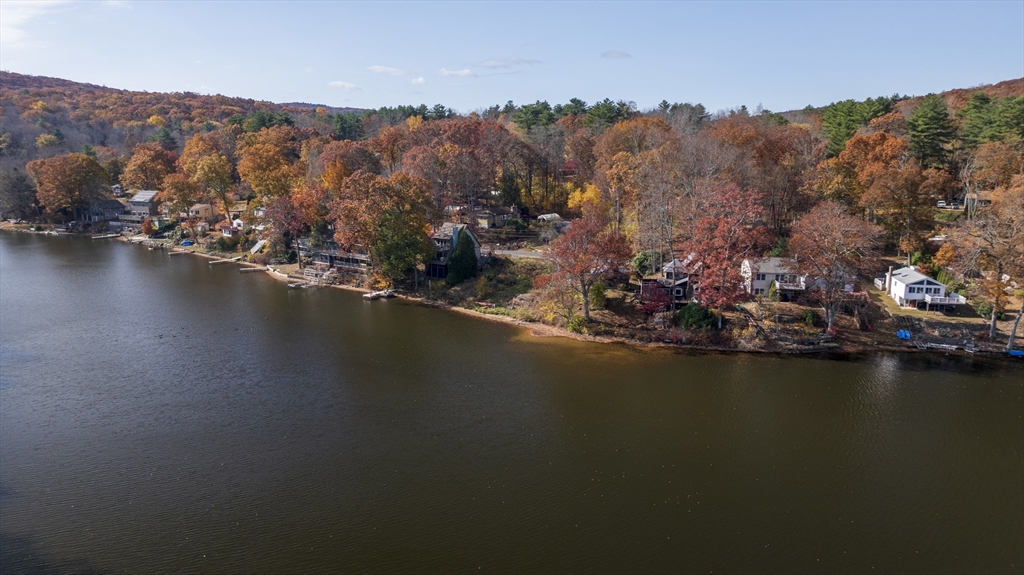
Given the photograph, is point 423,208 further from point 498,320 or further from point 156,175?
point 156,175

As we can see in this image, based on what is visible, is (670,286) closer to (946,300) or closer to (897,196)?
(946,300)

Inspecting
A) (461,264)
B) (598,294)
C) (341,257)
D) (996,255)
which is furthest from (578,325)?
(341,257)

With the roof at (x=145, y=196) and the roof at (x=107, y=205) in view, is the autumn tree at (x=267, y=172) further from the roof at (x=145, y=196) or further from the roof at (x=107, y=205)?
the roof at (x=107, y=205)

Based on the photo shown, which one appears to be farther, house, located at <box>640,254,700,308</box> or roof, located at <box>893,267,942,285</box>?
house, located at <box>640,254,700,308</box>

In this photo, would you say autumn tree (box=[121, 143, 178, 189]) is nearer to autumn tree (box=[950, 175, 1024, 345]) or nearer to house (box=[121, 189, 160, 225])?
house (box=[121, 189, 160, 225])

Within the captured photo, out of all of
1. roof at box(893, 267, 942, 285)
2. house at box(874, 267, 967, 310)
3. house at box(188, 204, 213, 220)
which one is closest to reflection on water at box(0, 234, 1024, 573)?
house at box(874, 267, 967, 310)
